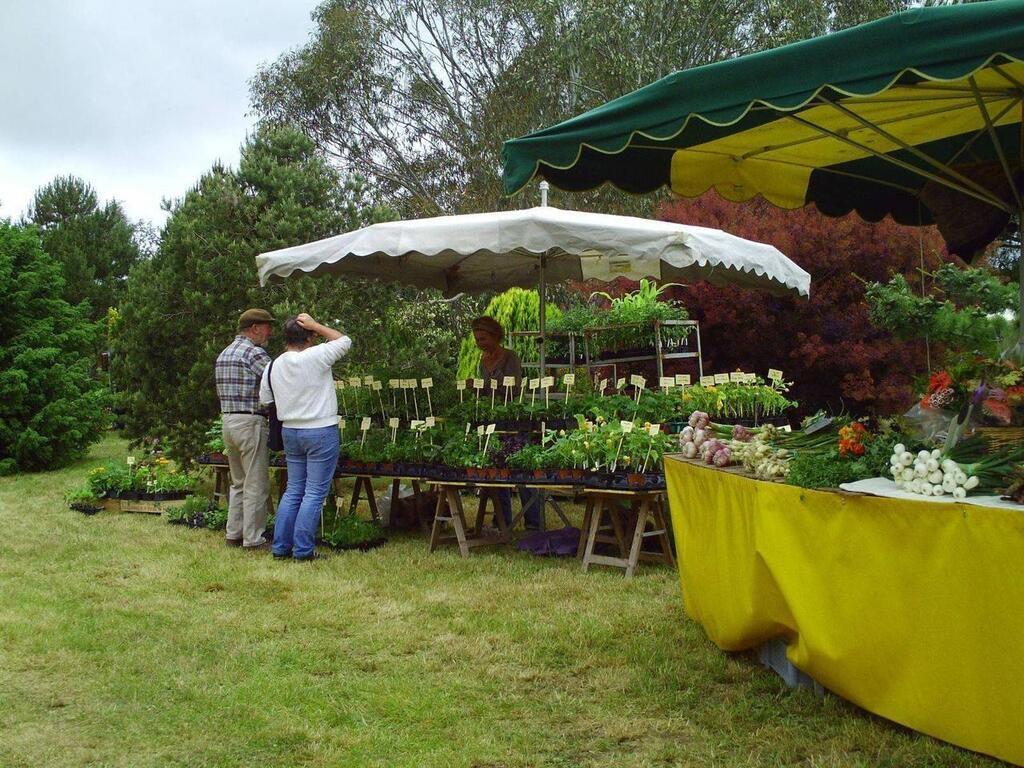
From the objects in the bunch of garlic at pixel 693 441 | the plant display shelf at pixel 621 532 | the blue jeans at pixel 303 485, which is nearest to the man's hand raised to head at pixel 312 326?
the blue jeans at pixel 303 485

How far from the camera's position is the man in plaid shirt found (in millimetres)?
7211

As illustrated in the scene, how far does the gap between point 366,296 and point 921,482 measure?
8.16 metres

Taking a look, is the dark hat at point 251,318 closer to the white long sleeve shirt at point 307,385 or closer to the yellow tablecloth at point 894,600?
the white long sleeve shirt at point 307,385

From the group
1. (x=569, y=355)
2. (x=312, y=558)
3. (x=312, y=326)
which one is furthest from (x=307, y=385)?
(x=569, y=355)

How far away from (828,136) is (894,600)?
248 cm

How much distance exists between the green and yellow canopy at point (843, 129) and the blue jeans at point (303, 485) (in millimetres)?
3156

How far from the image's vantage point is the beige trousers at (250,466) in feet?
23.8

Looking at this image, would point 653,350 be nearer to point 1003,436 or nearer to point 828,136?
point 828,136

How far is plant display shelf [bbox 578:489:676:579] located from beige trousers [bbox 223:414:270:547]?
2.53 metres

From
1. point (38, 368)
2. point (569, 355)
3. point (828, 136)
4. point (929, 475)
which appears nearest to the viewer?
point (929, 475)

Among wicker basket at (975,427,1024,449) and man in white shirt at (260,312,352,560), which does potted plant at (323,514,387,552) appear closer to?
man in white shirt at (260,312,352,560)

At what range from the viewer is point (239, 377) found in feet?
23.6

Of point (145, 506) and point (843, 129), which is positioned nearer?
point (843, 129)

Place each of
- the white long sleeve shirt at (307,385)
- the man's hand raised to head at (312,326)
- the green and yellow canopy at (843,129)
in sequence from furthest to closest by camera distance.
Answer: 1. the man's hand raised to head at (312,326)
2. the white long sleeve shirt at (307,385)
3. the green and yellow canopy at (843,129)
